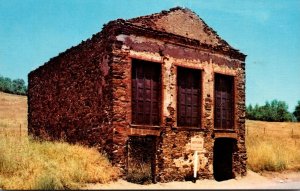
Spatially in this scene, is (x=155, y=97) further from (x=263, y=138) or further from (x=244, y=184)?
(x=263, y=138)

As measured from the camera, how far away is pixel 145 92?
17.2m

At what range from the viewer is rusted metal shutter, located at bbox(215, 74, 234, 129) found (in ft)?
65.3

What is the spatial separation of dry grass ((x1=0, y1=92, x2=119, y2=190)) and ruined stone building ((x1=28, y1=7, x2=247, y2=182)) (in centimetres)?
99

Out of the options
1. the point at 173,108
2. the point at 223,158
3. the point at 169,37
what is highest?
the point at 169,37

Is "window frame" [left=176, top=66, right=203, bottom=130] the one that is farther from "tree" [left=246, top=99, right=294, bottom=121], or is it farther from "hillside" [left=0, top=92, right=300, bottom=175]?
"tree" [left=246, top=99, right=294, bottom=121]

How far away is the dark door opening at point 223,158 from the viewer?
66.6 feet

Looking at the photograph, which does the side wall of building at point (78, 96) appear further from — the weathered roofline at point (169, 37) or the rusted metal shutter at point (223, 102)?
the rusted metal shutter at point (223, 102)

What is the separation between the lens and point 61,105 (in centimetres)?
1983

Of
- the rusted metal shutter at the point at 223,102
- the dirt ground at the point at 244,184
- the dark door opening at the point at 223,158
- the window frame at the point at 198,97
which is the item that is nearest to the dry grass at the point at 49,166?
the dirt ground at the point at 244,184

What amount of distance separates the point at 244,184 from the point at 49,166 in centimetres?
886

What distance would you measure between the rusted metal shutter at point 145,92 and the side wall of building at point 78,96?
1.23m

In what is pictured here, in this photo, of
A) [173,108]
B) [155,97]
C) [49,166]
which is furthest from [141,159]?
[49,166]

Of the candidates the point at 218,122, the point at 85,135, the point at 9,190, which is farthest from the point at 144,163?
the point at 9,190

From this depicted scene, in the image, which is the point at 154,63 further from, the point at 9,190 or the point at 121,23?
the point at 9,190
